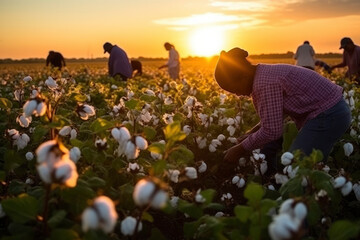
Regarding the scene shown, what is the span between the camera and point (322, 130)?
153 inches

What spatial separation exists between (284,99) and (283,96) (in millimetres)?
27

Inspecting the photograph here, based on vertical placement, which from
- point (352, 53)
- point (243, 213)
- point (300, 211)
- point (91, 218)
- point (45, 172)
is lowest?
point (243, 213)

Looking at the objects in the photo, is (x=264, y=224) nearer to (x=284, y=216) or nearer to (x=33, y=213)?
(x=284, y=216)

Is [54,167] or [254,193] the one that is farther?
[254,193]

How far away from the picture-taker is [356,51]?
38.8 feet

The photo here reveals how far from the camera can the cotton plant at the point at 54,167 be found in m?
1.87

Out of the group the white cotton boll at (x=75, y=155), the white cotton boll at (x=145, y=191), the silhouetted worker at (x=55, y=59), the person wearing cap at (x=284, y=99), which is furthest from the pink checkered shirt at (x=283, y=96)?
the silhouetted worker at (x=55, y=59)

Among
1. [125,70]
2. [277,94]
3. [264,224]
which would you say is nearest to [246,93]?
[277,94]

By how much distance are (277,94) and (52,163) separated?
227 centimetres

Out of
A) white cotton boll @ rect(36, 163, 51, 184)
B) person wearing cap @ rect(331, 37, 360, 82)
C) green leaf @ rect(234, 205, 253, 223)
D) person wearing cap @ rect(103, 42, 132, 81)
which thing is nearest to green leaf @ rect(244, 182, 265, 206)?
green leaf @ rect(234, 205, 253, 223)

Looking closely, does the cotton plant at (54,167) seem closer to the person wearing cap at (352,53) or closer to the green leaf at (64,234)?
the green leaf at (64,234)

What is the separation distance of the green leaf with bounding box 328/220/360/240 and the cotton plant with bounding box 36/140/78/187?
44.9 inches

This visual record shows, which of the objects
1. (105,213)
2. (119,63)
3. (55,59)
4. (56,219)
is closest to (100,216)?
(105,213)

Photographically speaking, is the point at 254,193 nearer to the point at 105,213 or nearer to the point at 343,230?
the point at 343,230
